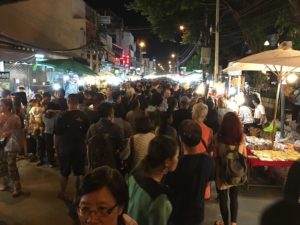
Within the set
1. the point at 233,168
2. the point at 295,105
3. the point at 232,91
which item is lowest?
the point at 233,168

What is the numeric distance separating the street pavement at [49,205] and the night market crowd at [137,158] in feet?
1.03

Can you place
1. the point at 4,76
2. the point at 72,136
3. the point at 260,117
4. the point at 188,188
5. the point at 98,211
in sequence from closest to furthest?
the point at 98,211 → the point at 188,188 → the point at 72,136 → the point at 260,117 → the point at 4,76

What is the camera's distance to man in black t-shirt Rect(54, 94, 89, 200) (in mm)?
6926

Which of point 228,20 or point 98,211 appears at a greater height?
point 228,20

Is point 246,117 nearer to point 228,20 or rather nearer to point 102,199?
point 102,199

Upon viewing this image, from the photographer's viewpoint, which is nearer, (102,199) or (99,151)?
(102,199)

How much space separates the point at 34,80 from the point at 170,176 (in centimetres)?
1979

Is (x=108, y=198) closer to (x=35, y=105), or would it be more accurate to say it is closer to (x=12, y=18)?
(x=35, y=105)

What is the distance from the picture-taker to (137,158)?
5355mm

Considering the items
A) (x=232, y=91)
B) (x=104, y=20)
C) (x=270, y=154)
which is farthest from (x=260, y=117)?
(x=104, y=20)

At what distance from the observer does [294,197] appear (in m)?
3.00

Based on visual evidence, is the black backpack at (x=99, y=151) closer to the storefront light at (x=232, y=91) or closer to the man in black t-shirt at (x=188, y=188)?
the man in black t-shirt at (x=188, y=188)

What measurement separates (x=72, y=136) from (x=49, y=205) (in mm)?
1463

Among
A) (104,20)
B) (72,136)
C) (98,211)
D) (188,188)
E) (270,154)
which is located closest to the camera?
(98,211)
